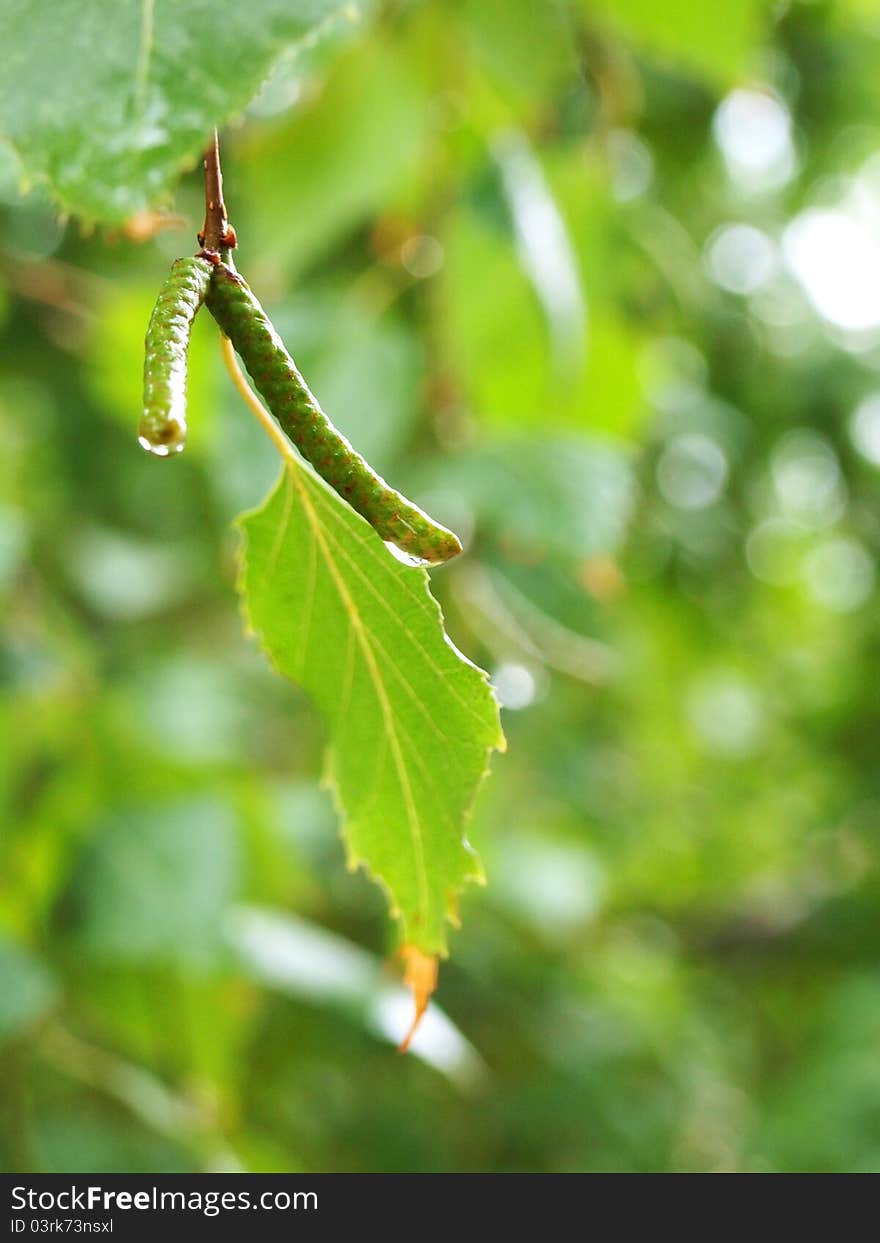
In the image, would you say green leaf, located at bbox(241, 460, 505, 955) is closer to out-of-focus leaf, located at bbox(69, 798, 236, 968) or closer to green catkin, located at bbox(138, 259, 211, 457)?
green catkin, located at bbox(138, 259, 211, 457)

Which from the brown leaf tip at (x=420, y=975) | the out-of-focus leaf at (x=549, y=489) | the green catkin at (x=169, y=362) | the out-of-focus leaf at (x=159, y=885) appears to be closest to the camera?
the green catkin at (x=169, y=362)

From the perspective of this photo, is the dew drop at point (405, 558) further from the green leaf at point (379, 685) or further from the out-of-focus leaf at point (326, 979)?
the out-of-focus leaf at point (326, 979)

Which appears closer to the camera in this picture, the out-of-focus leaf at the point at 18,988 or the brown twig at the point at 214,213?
the brown twig at the point at 214,213

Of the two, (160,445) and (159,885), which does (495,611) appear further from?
(160,445)

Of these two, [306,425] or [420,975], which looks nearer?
[306,425]

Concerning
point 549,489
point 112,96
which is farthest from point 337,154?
point 112,96

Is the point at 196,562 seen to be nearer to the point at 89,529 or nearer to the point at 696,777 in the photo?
the point at 89,529

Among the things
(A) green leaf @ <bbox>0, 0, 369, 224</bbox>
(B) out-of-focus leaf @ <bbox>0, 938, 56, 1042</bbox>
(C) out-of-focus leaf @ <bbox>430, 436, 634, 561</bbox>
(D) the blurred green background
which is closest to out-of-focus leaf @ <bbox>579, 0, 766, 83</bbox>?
(D) the blurred green background

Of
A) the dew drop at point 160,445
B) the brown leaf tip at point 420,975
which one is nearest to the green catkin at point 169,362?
the dew drop at point 160,445
